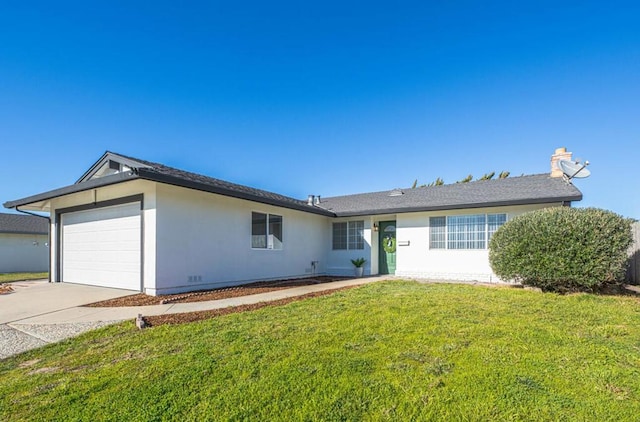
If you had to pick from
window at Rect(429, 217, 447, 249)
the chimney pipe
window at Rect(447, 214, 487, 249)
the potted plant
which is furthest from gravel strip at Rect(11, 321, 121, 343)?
the chimney pipe

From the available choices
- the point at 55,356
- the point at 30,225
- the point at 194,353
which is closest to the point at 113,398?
the point at 194,353

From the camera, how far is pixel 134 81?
36.1 feet

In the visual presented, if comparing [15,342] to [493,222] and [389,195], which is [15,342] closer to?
[493,222]

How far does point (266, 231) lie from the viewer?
11523 mm

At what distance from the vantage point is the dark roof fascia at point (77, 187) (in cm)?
763

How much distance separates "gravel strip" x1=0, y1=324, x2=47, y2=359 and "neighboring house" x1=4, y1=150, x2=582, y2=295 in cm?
303

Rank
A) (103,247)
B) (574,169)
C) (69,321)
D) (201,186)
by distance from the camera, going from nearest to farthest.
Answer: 1. (69,321)
2. (201,186)
3. (103,247)
4. (574,169)

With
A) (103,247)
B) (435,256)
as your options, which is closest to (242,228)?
(103,247)

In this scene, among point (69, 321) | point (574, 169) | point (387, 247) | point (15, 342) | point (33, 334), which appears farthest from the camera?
point (387, 247)

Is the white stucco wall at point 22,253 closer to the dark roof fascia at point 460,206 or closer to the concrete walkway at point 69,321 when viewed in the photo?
the concrete walkway at point 69,321

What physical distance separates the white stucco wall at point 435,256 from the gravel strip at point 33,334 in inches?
397

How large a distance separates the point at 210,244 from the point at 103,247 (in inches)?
139

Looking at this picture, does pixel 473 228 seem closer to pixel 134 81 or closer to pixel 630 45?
pixel 630 45

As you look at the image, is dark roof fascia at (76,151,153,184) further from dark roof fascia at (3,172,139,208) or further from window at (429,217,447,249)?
window at (429,217,447,249)
